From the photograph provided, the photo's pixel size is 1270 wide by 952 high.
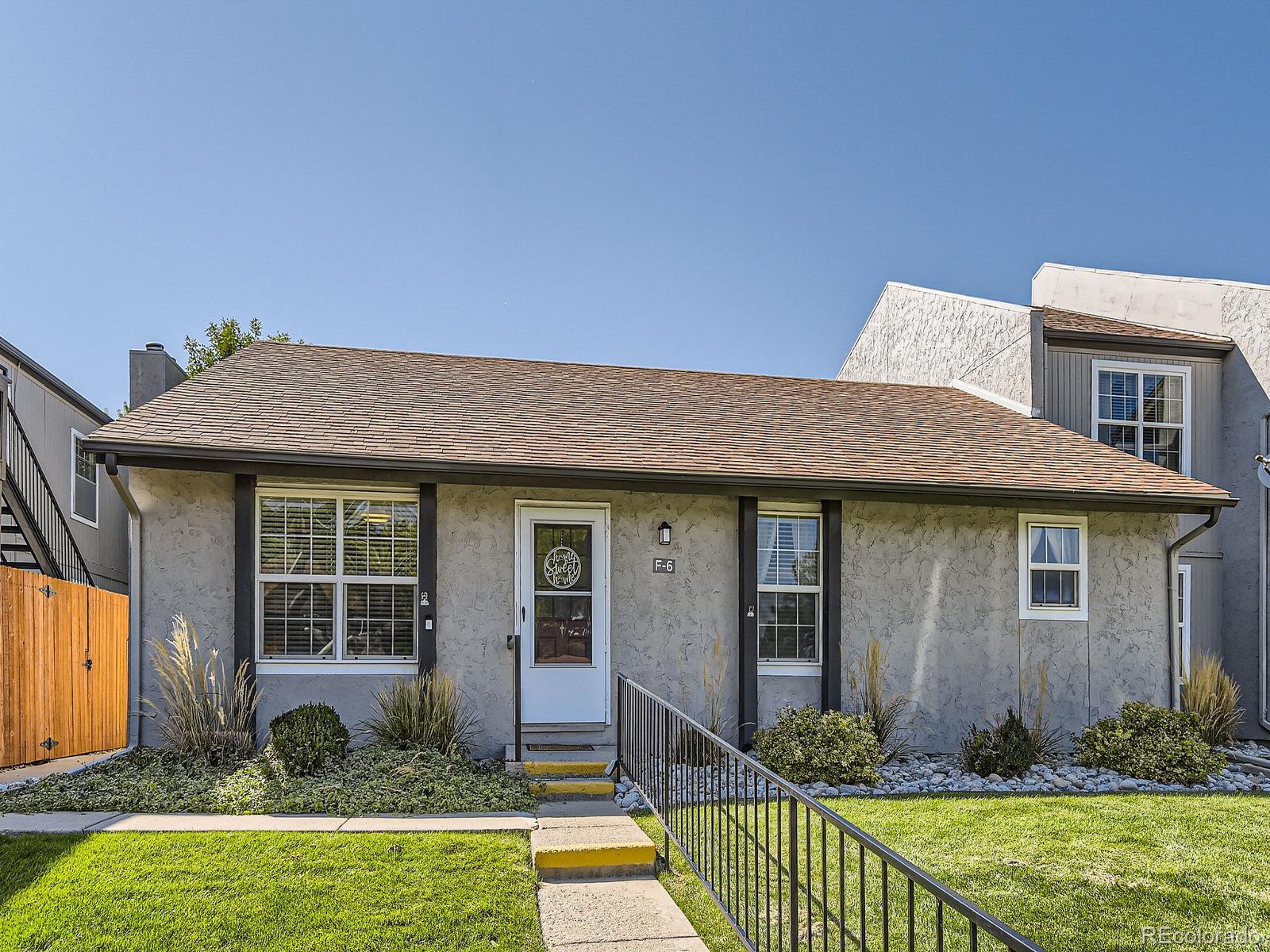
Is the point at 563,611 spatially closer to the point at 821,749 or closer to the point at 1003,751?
the point at 821,749

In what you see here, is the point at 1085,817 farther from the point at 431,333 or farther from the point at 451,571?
the point at 431,333

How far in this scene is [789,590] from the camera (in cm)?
933

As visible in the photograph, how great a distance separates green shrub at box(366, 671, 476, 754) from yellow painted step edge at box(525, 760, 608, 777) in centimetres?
73

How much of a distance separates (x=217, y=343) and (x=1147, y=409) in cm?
2015

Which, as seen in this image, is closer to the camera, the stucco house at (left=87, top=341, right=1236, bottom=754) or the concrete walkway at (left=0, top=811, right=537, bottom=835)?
the concrete walkway at (left=0, top=811, right=537, bottom=835)

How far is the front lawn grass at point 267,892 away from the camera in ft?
13.3

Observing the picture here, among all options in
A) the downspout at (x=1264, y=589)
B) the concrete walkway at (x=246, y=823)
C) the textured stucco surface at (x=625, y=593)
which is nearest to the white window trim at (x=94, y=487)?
the textured stucco surface at (x=625, y=593)

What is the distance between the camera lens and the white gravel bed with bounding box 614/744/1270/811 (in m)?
7.66

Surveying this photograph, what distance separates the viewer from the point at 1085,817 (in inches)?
261

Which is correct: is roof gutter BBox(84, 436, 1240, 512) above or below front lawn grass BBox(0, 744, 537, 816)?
above

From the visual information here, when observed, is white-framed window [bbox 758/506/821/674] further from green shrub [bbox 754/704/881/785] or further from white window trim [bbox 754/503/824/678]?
green shrub [bbox 754/704/881/785]

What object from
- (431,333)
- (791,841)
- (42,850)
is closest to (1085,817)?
(791,841)

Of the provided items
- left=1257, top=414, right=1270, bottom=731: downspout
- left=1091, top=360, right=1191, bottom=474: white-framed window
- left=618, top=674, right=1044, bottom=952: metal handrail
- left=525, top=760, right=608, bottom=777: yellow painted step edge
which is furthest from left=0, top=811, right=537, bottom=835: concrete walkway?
left=1257, top=414, right=1270, bottom=731: downspout

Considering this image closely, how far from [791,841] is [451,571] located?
584 cm
